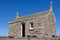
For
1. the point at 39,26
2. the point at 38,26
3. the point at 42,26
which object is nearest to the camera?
the point at 42,26

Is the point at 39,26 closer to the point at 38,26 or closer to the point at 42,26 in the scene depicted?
the point at 38,26

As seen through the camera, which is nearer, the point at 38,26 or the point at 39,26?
the point at 39,26

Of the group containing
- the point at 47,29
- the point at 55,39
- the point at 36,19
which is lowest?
the point at 55,39

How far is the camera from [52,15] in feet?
105

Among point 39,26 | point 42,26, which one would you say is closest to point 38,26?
point 39,26

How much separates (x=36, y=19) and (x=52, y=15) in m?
3.79

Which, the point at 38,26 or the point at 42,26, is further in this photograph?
the point at 38,26

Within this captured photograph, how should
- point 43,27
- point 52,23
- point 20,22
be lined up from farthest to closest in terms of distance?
point 20,22 → point 52,23 → point 43,27

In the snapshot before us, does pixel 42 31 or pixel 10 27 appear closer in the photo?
pixel 42 31

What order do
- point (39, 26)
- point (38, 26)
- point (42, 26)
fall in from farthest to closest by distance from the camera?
1. point (38, 26)
2. point (39, 26)
3. point (42, 26)

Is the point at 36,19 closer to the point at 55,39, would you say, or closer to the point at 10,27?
the point at 55,39

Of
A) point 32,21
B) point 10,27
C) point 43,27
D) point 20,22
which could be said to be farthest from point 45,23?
point 10,27

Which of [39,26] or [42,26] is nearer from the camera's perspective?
[42,26]

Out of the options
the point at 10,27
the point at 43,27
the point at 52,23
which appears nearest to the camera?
the point at 43,27
